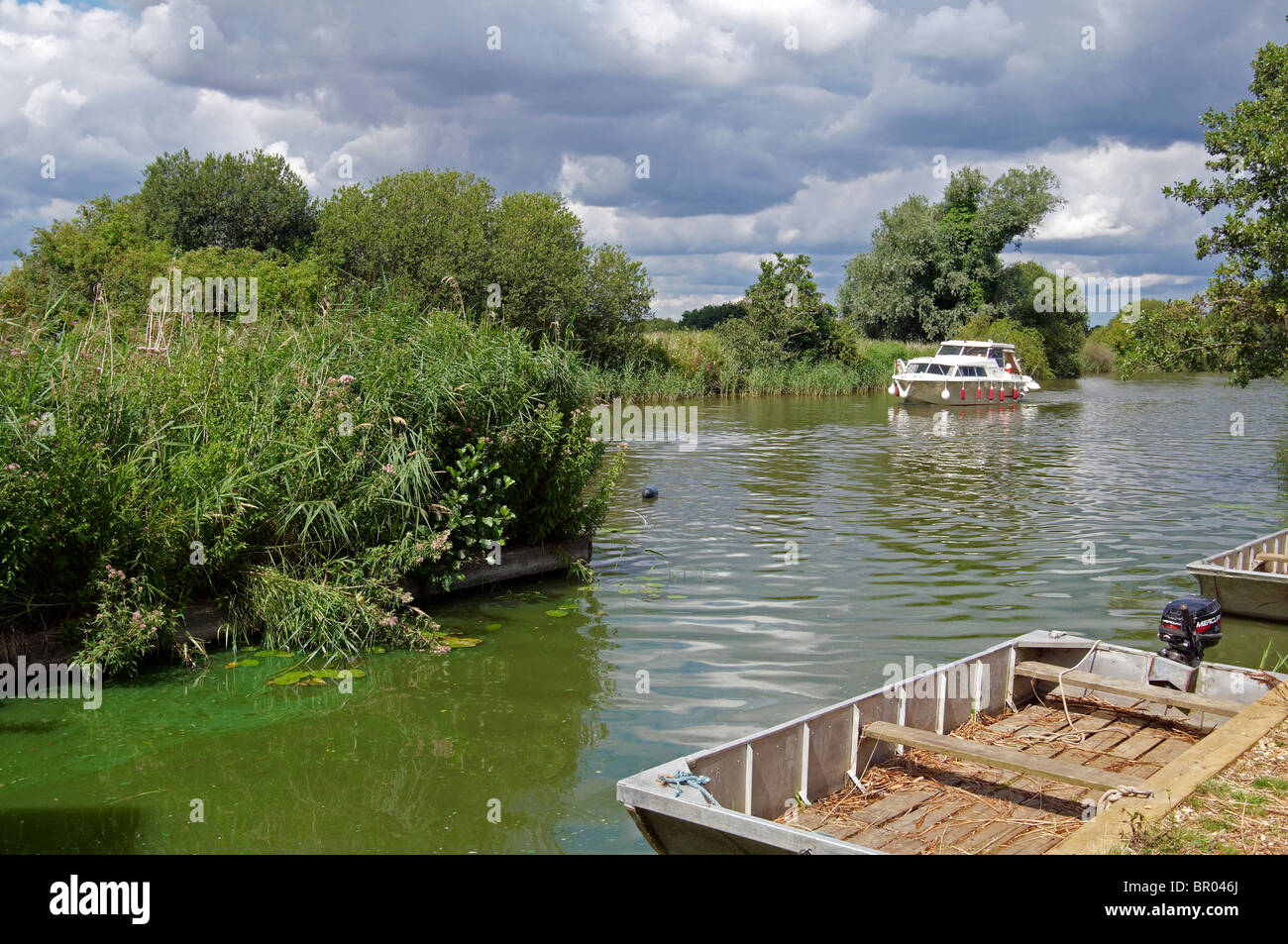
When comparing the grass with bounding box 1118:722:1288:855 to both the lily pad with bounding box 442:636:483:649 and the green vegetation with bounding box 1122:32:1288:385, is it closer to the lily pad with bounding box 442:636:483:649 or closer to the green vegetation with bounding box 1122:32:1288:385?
the lily pad with bounding box 442:636:483:649

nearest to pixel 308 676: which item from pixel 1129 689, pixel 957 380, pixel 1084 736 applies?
pixel 1084 736

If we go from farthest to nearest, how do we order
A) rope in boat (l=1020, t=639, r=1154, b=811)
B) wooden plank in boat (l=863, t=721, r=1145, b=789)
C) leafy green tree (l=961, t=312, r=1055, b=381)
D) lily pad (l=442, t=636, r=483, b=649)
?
1. leafy green tree (l=961, t=312, r=1055, b=381)
2. lily pad (l=442, t=636, r=483, b=649)
3. wooden plank in boat (l=863, t=721, r=1145, b=789)
4. rope in boat (l=1020, t=639, r=1154, b=811)

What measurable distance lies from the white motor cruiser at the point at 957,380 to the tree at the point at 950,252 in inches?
703

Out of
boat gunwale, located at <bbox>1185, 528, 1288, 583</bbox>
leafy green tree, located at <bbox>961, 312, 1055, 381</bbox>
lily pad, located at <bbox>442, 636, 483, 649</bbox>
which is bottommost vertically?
lily pad, located at <bbox>442, 636, 483, 649</bbox>

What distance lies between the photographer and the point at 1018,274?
6519 cm

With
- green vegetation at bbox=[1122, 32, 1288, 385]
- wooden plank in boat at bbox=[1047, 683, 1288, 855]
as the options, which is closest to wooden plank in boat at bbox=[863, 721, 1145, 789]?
wooden plank in boat at bbox=[1047, 683, 1288, 855]

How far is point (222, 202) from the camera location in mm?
51250

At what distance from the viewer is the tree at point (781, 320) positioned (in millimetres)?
52156

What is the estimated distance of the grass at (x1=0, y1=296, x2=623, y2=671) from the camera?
7.63 meters

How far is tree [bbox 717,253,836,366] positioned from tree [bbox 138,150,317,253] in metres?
22.5

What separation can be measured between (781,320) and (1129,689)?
46577 mm
